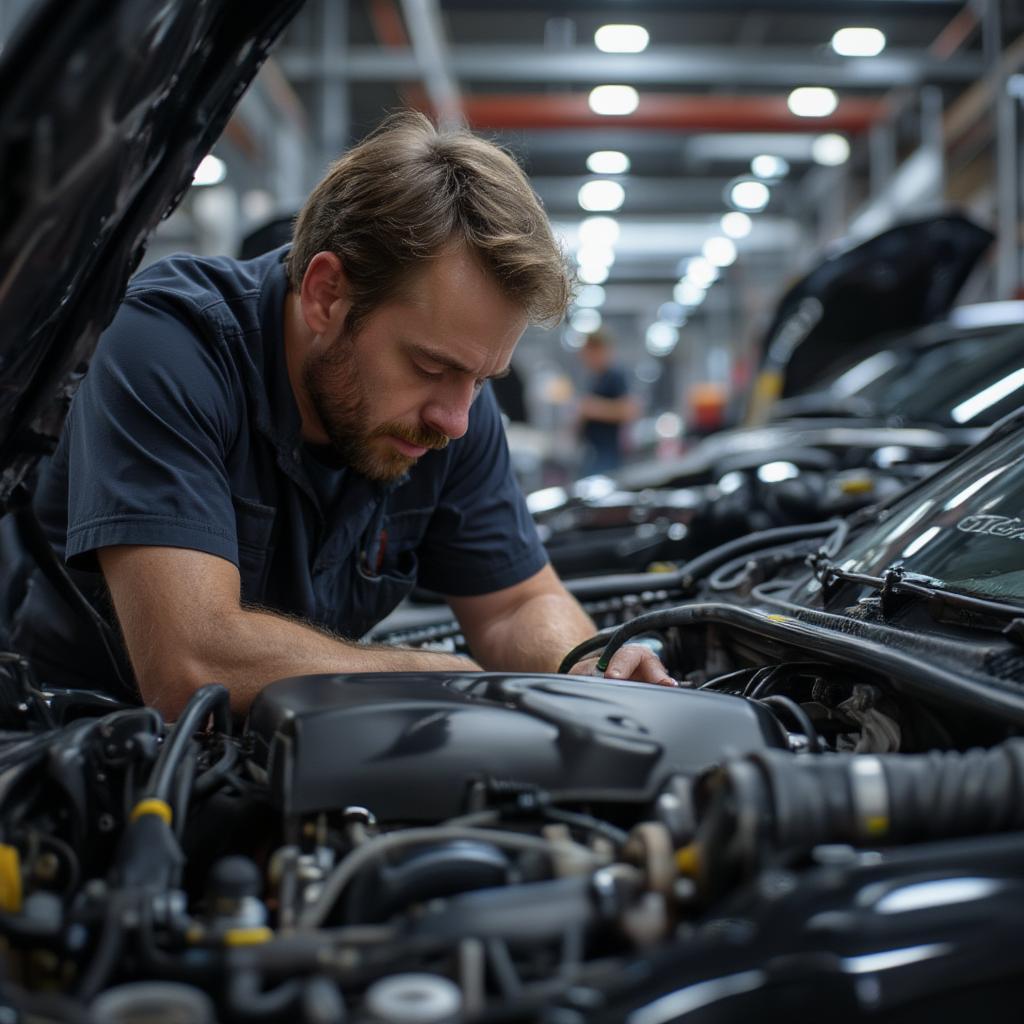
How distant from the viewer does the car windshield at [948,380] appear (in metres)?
3.32

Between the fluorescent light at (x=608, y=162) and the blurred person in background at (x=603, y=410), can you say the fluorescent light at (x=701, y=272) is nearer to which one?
the fluorescent light at (x=608, y=162)

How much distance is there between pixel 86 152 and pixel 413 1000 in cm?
74

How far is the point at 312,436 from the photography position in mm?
1819

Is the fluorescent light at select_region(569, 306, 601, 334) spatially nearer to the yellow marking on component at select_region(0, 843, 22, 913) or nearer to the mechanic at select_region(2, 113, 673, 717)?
the mechanic at select_region(2, 113, 673, 717)

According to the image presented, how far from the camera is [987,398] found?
335cm

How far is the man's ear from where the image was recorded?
1.71 m

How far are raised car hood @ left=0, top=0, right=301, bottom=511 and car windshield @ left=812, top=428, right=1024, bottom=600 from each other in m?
1.00

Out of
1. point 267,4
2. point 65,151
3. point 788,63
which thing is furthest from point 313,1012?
point 788,63

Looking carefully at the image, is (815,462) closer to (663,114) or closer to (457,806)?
(457,806)

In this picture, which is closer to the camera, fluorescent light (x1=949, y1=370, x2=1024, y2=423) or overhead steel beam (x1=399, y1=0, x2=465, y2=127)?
fluorescent light (x1=949, y1=370, x2=1024, y2=423)

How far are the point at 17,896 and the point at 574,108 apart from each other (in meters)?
10.1

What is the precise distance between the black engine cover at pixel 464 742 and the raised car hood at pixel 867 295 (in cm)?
376

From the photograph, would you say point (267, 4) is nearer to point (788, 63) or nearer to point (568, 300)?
point (568, 300)

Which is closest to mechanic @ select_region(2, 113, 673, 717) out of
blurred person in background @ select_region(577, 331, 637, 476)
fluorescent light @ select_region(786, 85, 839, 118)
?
blurred person in background @ select_region(577, 331, 637, 476)
